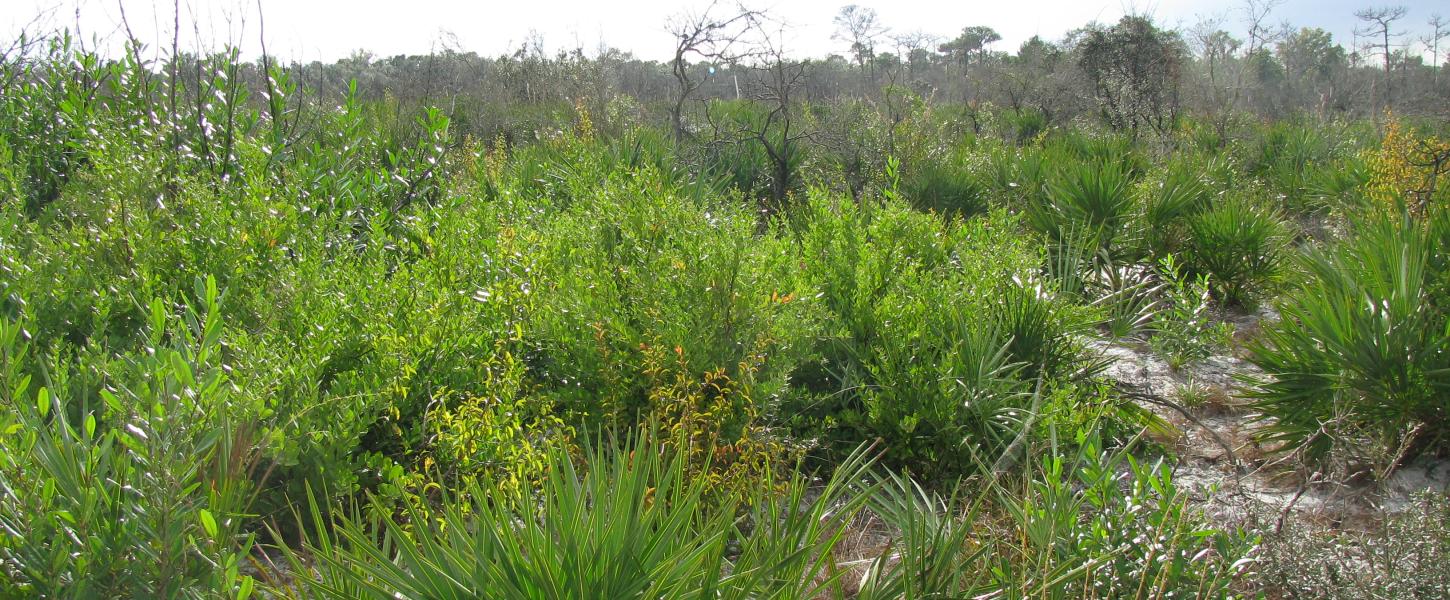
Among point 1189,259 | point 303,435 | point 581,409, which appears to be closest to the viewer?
point 303,435

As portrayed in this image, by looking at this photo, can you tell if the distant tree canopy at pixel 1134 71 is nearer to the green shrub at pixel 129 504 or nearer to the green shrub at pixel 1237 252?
the green shrub at pixel 1237 252

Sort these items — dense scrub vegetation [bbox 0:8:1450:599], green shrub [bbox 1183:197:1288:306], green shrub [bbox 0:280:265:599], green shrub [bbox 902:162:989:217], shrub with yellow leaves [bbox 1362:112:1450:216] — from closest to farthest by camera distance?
green shrub [bbox 0:280:265:599]
dense scrub vegetation [bbox 0:8:1450:599]
green shrub [bbox 1183:197:1288:306]
shrub with yellow leaves [bbox 1362:112:1450:216]
green shrub [bbox 902:162:989:217]

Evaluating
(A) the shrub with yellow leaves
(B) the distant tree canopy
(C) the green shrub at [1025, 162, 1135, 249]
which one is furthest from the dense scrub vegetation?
(B) the distant tree canopy

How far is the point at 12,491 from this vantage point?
1.45m

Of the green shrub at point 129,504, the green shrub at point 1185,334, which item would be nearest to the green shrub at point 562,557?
the green shrub at point 129,504

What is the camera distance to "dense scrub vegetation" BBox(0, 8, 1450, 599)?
1.62m

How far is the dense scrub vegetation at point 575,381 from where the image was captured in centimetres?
162

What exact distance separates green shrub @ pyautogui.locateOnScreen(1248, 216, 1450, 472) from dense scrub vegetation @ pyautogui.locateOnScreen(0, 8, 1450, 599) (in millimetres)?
17

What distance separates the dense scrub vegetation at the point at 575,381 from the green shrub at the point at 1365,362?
0.02 m

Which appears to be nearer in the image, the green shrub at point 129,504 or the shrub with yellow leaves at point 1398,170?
the green shrub at point 129,504

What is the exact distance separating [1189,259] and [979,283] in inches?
117

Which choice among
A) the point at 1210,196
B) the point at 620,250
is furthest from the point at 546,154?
the point at 1210,196

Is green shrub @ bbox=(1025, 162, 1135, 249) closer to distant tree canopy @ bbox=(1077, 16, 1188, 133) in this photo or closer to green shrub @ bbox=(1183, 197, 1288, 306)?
green shrub @ bbox=(1183, 197, 1288, 306)

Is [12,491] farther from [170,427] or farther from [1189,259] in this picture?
[1189,259]
